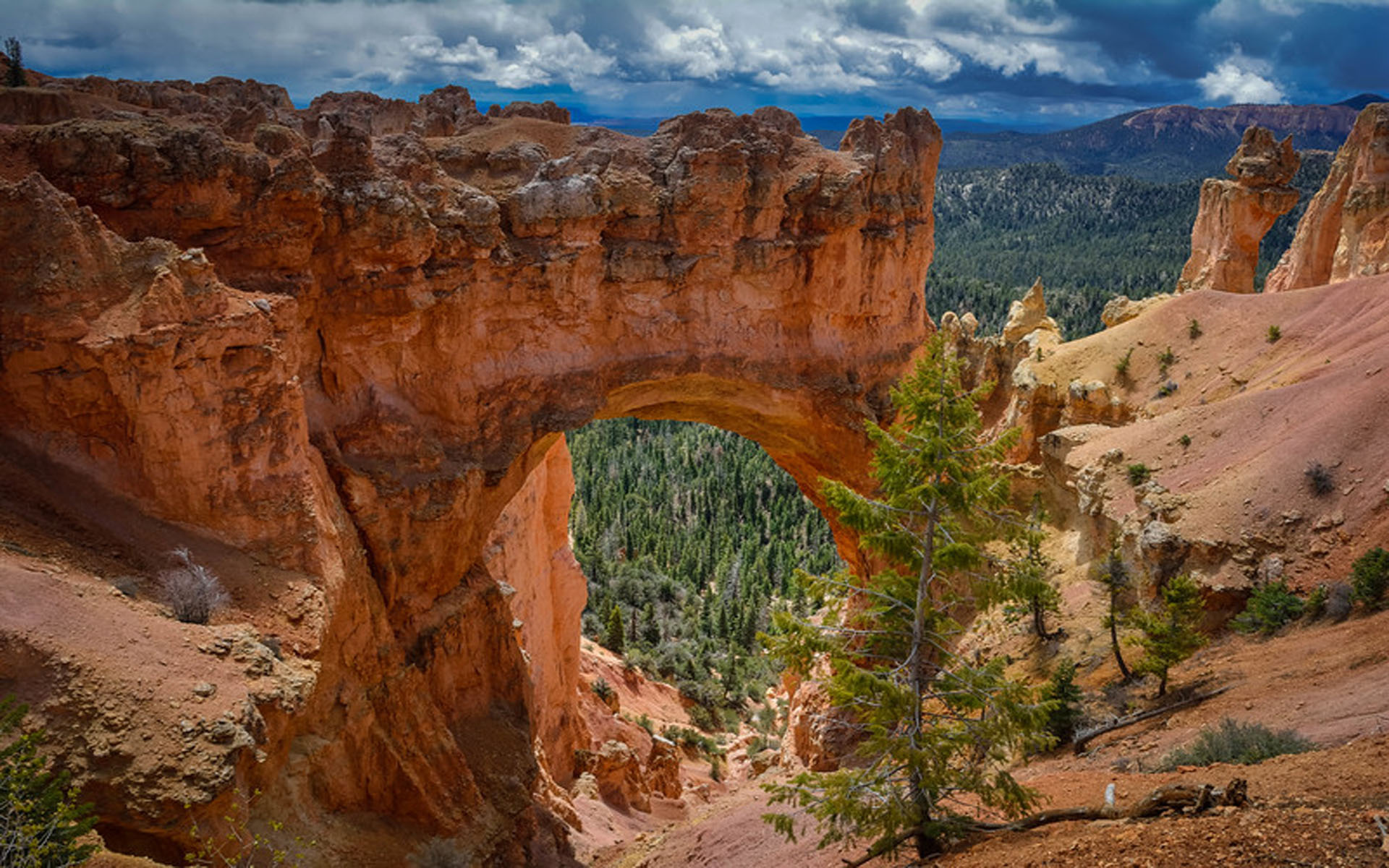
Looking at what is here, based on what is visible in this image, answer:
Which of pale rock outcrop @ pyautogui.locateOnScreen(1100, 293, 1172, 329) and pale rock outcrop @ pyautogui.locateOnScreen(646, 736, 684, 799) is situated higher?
pale rock outcrop @ pyautogui.locateOnScreen(1100, 293, 1172, 329)

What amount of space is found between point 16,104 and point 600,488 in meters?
58.6

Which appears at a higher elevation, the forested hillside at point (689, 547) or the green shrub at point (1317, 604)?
the green shrub at point (1317, 604)

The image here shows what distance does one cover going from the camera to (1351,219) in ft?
121

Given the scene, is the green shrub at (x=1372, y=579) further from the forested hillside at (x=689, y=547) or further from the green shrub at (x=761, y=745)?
the forested hillside at (x=689, y=547)

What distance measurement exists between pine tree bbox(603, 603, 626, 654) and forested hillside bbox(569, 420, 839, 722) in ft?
0.20

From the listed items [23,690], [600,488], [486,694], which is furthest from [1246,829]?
[600,488]

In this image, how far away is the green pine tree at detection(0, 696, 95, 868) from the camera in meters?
7.74

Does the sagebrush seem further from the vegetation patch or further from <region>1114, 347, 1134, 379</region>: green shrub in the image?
<region>1114, 347, 1134, 379</region>: green shrub

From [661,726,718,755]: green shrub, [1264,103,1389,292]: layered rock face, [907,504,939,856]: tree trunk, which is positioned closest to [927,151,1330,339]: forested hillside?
[1264,103,1389,292]: layered rock face

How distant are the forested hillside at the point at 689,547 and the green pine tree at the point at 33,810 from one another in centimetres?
3222

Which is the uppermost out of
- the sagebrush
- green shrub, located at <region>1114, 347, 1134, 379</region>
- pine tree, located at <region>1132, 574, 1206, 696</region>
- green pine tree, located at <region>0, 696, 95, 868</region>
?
green shrub, located at <region>1114, 347, 1134, 379</region>

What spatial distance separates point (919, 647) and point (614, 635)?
105 ft

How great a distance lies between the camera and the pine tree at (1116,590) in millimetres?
17562

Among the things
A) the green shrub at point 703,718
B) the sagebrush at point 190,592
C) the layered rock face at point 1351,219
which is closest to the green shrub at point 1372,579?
the sagebrush at point 190,592
